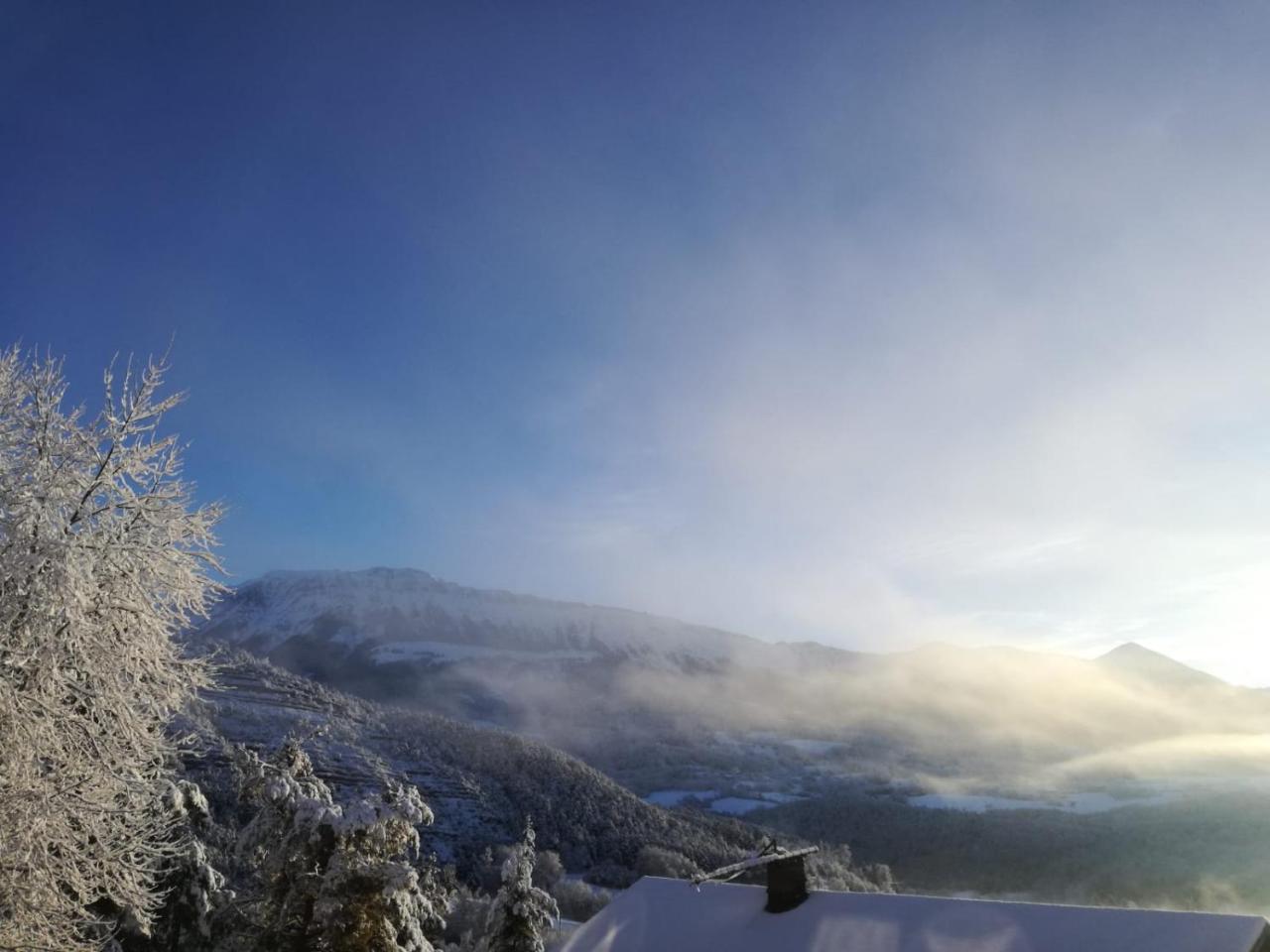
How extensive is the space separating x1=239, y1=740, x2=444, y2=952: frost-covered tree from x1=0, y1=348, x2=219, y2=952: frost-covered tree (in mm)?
6590

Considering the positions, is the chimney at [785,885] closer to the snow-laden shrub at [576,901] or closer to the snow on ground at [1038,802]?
the snow-laden shrub at [576,901]

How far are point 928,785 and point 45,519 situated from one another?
205021 mm

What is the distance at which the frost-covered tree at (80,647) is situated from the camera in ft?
30.1

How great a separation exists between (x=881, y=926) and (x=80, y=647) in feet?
46.0

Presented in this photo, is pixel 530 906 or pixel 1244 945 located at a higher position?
pixel 1244 945

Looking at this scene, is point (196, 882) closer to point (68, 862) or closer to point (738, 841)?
point (68, 862)

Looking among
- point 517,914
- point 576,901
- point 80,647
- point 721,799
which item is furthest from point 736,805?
point 80,647

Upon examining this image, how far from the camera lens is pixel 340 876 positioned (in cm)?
1719

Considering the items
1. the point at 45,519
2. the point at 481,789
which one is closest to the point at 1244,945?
the point at 45,519

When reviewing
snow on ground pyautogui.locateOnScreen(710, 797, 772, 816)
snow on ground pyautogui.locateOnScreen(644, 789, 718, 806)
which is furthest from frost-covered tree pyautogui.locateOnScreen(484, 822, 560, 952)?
snow on ground pyautogui.locateOnScreen(644, 789, 718, 806)

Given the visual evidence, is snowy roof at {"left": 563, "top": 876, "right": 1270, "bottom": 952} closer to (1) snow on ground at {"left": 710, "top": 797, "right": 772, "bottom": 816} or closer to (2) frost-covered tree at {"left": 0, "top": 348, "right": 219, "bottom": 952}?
(2) frost-covered tree at {"left": 0, "top": 348, "right": 219, "bottom": 952}

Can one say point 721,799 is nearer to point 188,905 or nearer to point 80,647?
point 188,905

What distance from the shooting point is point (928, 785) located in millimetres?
187375

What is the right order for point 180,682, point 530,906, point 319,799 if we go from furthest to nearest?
1. point 530,906
2. point 319,799
3. point 180,682
